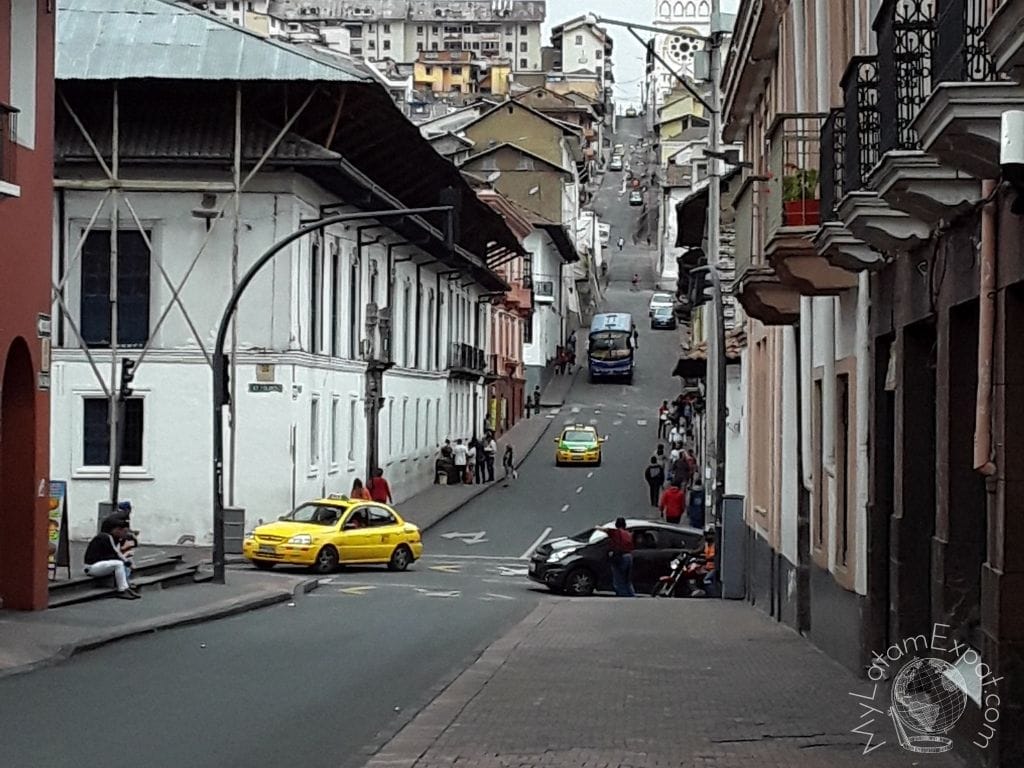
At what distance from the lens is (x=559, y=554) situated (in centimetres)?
3325

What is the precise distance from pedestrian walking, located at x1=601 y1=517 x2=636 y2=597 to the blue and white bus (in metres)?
56.4

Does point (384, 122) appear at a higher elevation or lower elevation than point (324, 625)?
higher

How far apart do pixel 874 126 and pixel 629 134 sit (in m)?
186

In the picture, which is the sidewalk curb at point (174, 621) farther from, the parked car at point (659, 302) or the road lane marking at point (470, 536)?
the parked car at point (659, 302)

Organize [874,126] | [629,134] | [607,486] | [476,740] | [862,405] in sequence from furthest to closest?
1. [629,134]
2. [607,486]
3. [862,405]
4. [874,126]
5. [476,740]

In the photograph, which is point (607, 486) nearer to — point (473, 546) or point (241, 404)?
point (473, 546)

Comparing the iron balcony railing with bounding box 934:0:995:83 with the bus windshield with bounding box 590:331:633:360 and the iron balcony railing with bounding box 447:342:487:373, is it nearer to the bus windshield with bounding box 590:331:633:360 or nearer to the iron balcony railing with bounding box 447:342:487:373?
the iron balcony railing with bounding box 447:342:487:373

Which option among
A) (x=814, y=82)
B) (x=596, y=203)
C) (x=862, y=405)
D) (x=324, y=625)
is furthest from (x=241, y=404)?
(x=596, y=203)

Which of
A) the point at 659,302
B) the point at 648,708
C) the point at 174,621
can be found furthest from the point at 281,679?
the point at 659,302

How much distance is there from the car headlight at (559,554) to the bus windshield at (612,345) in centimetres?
5696

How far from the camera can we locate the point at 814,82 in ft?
65.8

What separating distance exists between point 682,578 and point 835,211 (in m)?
20.4

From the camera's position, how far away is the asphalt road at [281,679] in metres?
12.2

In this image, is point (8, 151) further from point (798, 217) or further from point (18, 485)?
point (798, 217)
